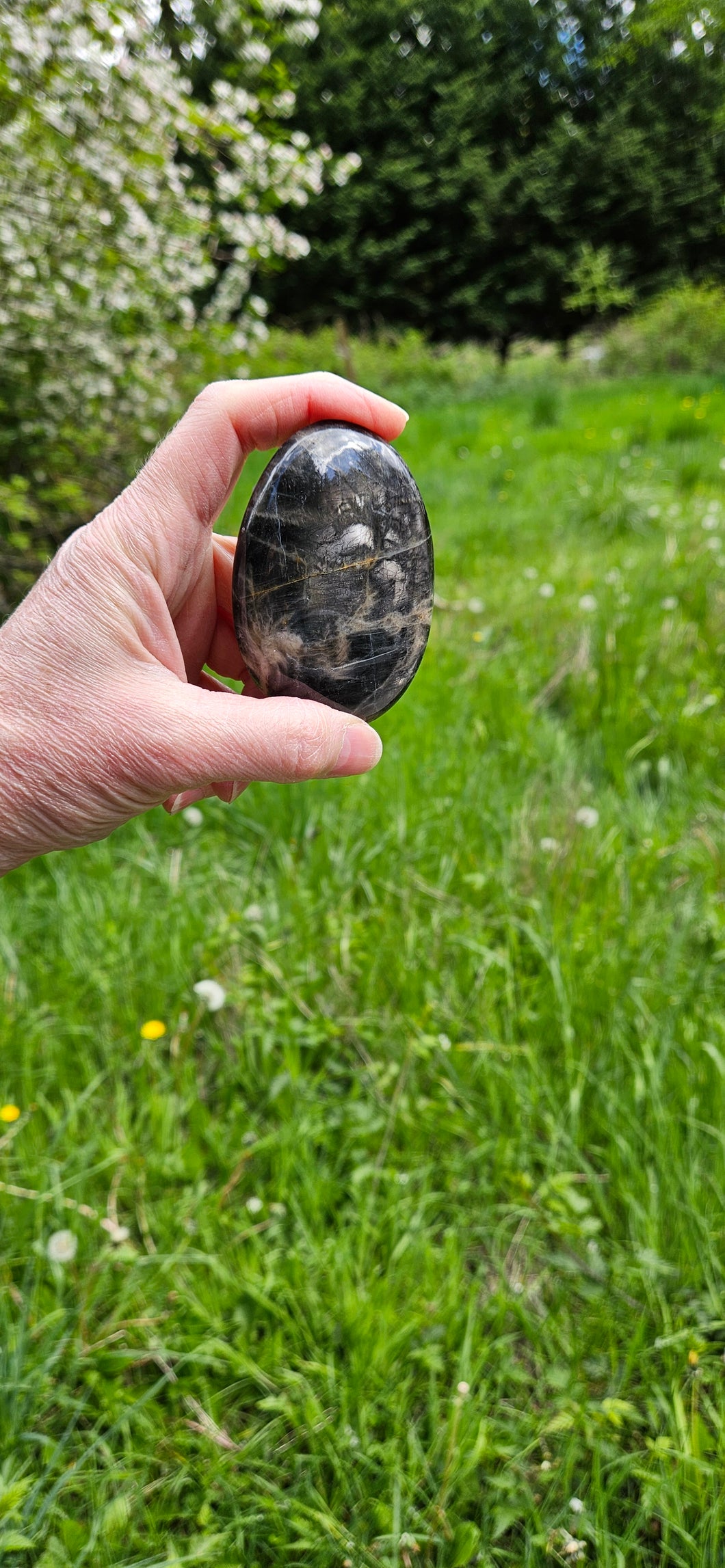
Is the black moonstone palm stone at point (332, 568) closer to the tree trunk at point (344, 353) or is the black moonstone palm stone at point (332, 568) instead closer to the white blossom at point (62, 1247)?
the white blossom at point (62, 1247)

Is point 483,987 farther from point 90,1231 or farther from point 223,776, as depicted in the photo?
point 223,776

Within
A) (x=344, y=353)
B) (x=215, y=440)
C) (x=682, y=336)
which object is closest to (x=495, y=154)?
(x=682, y=336)

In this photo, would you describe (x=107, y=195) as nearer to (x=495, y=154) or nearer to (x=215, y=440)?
(x=215, y=440)

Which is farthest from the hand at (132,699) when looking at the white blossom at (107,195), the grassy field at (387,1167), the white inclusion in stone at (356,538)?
the white blossom at (107,195)

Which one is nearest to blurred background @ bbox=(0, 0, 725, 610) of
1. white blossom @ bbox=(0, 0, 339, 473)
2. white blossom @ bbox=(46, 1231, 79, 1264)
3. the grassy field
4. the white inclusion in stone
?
white blossom @ bbox=(0, 0, 339, 473)

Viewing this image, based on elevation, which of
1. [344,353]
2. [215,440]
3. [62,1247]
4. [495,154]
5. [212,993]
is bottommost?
[62,1247]
